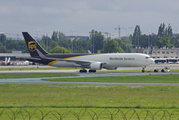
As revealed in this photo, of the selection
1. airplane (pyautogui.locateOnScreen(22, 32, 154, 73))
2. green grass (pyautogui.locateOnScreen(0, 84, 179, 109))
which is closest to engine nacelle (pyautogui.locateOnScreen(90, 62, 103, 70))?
airplane (pyautogui.locateOnScreen(22, 32, 154, 73))

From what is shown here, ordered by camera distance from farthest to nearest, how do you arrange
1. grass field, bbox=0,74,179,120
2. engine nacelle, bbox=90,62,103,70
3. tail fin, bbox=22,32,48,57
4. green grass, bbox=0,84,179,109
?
tail fin, bbox=22,32,48,57, engine nacelle, bbox=90,62,103,70, green grass, bbox=0,84,179,109, grass field, bbox=0,74,179,120

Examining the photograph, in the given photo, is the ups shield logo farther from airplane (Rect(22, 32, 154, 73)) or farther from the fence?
the fence

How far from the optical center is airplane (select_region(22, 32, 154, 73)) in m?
68.9

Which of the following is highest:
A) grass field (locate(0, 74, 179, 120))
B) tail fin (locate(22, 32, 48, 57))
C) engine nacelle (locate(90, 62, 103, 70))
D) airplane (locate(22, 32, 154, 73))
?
tail fin (locate(22, 32, 48, 57))

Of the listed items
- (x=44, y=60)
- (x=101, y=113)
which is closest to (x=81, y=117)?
(x=101, y=113)

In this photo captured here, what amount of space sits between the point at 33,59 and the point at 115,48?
370 ft

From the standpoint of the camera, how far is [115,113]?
2039 centimetres

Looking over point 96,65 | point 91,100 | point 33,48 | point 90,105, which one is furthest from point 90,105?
point 33,48

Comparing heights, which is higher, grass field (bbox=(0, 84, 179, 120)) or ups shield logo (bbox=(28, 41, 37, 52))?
ups shield logo (bbox=(28, 41, 37, 52))

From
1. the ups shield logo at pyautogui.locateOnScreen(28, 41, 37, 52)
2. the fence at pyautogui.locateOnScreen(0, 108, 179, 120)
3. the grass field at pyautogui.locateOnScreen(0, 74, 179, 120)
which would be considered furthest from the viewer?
the ups shield logo at pyautogui.locateOnScreen(28, 41, 37, 52)

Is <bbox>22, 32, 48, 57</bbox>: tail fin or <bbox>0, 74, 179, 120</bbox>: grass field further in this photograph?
<bbox>22, 32, 48, 57</bbox>: tail fin

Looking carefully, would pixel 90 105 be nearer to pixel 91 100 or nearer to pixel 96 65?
pixel 91 100

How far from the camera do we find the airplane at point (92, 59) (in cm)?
6888

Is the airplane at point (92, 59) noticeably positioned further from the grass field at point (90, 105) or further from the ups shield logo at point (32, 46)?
the grass field at point (90, 105)
